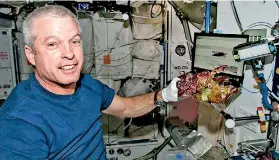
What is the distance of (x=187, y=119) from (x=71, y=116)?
2.89m

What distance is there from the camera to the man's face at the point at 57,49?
4.33 ft

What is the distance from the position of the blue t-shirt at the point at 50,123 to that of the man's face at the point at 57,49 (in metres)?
0.11

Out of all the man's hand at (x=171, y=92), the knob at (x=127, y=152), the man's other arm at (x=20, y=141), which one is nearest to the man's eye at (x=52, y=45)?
the man's other arm at (x=20, y=141)

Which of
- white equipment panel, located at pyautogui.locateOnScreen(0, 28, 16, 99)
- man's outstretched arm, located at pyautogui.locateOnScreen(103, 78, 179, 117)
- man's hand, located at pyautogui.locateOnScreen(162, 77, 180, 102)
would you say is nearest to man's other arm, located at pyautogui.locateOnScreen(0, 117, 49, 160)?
man's outstretched arm, located at pyautogui.locateOnScreen(103, 78, 179, 117)

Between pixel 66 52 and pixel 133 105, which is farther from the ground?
pixel 66 52

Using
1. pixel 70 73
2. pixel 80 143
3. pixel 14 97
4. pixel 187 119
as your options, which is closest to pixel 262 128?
pixel 80 143

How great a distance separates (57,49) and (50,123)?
0.39m

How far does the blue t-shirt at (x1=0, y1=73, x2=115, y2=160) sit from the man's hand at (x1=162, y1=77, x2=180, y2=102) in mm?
484

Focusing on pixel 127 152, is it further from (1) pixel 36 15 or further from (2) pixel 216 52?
(1) pixel 36 15

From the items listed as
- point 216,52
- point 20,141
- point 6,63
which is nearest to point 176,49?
point 216,52

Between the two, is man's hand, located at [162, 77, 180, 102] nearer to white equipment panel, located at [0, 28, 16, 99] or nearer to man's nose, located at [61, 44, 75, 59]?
man's nose, located at [61, 44, 75, 59]

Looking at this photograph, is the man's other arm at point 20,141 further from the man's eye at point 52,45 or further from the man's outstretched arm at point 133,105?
the man's outstretched arm at point 133,105

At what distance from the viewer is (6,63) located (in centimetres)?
365

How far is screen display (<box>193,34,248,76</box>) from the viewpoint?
6.82 ft
